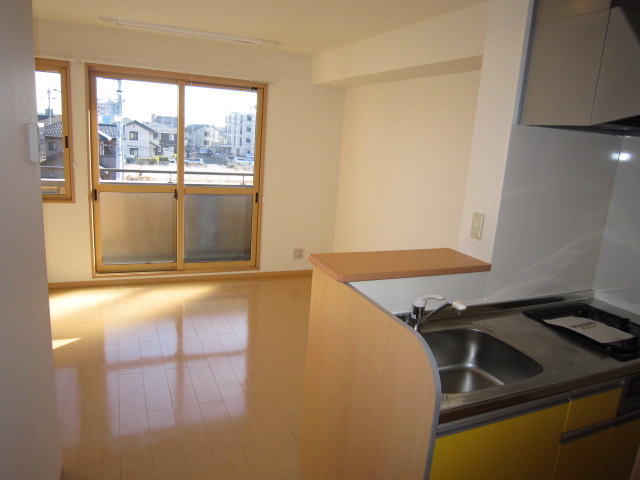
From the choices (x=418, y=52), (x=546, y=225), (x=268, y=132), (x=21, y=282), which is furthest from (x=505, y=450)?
(x=268, y=132)

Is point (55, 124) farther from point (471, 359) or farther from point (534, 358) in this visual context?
point (534, 358)

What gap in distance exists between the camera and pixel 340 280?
5.94 ft

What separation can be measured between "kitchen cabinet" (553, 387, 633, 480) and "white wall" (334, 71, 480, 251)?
193cm

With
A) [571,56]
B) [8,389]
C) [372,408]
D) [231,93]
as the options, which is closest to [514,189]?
[571,56]

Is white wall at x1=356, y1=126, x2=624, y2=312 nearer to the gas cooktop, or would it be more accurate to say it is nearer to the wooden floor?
the gas cooktop

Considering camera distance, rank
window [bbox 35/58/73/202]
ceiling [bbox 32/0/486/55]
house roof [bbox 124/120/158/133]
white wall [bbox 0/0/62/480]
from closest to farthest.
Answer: white wall [bbox 0/0/62/480] → ceiling [bbox 32/0/486/55] → window [bbox 35/58/73/202] → house roof [bbox 124/120/158/133]

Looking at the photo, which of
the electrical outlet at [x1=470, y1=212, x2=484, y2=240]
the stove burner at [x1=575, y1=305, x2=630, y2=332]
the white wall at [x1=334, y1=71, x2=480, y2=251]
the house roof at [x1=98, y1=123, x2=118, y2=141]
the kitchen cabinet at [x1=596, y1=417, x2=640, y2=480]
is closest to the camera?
the kitchen cabinet at [x1=596, y1=417, x2=640, y2=480]

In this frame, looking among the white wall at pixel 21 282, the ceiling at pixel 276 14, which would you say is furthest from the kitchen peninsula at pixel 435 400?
the ceiling at pixel 276 14

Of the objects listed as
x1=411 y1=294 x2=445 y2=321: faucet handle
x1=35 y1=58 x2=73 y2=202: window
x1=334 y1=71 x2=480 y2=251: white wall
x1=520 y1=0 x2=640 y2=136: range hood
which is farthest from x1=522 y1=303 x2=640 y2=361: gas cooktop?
x1=35 y1=58 x2=73 y2=202: window

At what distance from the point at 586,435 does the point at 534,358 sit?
339mm

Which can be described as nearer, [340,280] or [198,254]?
[340,280]

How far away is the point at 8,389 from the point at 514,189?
2.17 meters

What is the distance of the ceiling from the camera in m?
2.97

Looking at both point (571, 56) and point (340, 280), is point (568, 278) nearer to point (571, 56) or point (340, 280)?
point (571, 56)
